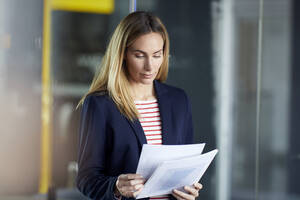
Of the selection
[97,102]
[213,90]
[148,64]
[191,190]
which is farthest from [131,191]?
[213,90]

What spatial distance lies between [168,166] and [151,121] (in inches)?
11.9

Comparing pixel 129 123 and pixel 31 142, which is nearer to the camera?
pixel 129 123

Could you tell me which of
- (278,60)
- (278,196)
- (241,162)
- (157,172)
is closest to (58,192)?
(241,162)

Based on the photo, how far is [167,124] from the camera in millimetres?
1668

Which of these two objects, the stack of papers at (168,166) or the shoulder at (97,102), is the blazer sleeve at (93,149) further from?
the stack of papers at (168,166)

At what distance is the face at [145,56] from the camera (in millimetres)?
1612

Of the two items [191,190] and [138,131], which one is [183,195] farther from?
[138,131]

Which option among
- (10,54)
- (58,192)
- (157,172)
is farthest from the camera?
(58,192)

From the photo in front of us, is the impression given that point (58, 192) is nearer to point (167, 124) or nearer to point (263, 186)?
point (263, 186)

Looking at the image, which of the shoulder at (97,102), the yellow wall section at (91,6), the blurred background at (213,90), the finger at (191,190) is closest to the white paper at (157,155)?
the finger at (191,190)

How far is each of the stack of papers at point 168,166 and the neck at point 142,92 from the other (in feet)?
1.03

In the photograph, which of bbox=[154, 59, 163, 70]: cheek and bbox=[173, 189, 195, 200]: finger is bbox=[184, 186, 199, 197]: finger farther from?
bbox=[154, 59, 163, 70]: cheek

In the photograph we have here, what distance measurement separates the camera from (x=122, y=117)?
1619 mm

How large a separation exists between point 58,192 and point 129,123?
6.94 ft
